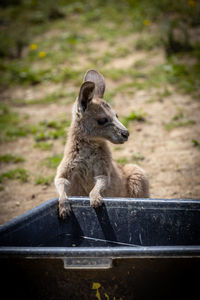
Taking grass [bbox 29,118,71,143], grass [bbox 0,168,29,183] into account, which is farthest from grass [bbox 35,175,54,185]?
grass [bbox 29,118,71,143]

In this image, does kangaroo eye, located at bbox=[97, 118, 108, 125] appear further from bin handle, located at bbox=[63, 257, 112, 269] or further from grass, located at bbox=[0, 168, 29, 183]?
grass, located at bbox=[0, 168, 29, 183]

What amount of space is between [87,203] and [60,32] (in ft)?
27.8

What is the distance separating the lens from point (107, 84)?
7551mm

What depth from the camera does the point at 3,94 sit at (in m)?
7.93

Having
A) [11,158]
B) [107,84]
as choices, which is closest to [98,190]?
[11,158]

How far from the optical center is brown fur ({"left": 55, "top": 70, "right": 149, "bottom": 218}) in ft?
11.5

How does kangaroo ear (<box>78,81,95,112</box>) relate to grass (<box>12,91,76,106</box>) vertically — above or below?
below

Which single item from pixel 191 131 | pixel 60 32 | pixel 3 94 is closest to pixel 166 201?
pixel 191 131

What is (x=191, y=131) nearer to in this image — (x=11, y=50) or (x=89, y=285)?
(x=89, y=285)

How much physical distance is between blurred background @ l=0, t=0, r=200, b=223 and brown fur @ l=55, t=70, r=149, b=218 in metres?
1.01

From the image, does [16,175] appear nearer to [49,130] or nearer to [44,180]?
[44,180]

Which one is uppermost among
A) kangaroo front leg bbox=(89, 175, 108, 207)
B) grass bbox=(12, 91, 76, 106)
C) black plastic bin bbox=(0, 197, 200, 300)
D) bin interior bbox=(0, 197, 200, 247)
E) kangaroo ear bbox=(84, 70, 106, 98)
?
grass bbox=(12, 91, 76, 106)

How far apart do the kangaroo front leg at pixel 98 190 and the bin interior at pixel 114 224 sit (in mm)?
59

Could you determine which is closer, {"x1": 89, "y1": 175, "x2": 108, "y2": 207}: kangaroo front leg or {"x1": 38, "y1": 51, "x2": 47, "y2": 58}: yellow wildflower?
{"x1": 89, "y1": 175, "x2": 108, "y2": 207}: kangaroo front leg
